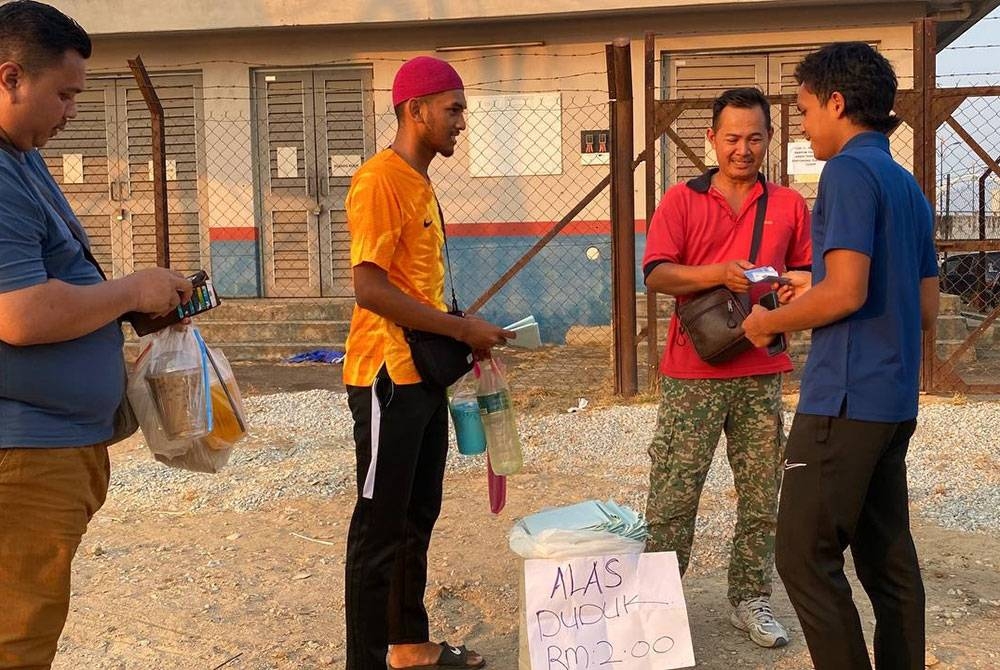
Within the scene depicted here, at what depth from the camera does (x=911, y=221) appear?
2.55 metres

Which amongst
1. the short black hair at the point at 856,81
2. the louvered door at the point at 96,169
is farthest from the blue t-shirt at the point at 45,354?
the louvered door at the point at 96,169

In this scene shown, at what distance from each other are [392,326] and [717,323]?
1.10 m

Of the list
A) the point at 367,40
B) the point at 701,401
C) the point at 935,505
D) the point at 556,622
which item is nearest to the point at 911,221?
the point at 701,401

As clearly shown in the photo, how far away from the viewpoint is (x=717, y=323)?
326 cm

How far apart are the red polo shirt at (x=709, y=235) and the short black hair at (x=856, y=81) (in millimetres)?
861

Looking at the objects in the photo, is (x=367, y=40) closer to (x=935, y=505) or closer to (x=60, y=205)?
(x=935, y=505)

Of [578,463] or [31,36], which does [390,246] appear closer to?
[31,36]

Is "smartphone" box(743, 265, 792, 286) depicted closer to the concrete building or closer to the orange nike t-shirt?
the orange nike t-shirt

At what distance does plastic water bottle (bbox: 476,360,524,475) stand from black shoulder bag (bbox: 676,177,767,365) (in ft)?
2.23

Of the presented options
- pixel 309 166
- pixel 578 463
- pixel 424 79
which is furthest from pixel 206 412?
pixel 309 166

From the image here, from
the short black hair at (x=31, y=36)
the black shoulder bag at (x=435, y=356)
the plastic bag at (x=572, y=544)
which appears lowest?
the plastic bag at (x=572, y=544)

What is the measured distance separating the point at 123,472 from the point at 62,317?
443cm

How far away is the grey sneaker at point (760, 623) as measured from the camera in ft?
11.3

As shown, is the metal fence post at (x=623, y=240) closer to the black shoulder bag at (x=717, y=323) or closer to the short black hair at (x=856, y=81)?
the black shoulder bag at (x=717, y=323)
